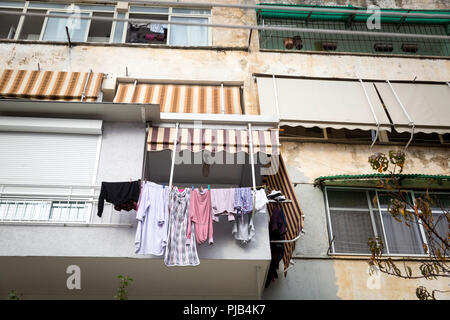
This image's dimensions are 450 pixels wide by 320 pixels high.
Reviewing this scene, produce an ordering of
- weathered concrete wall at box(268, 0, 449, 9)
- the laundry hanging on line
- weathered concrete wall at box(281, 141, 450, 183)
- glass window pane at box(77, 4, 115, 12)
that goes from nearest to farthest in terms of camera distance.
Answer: the laundry hanging on line
weathered concrete wall at box(281, 141, 450, 183)
glass window pane at box(77, 4, 115, 12)
weathered concrete wall at box(268, 0, 449, 9)

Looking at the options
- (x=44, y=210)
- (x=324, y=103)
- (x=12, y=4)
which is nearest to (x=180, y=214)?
(x=44, y=210)

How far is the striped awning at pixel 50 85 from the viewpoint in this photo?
12.1 meters

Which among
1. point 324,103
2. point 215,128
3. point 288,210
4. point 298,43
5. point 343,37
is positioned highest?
point 343,37

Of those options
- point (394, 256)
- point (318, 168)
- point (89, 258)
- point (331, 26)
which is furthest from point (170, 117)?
point (331, 26)

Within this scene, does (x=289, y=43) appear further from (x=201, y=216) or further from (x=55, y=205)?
(x=55, y=205)

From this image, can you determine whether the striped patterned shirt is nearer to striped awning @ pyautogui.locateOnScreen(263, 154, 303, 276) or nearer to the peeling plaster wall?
striped awning @ pyautogui.locateOnScreen(263, 154, 303, 276)

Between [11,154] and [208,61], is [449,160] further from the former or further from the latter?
[11,154]

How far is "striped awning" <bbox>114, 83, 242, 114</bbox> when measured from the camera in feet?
40.2

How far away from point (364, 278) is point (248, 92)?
6.54m

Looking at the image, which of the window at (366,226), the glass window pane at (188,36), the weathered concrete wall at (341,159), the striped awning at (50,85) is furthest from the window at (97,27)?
the window at (366,226)

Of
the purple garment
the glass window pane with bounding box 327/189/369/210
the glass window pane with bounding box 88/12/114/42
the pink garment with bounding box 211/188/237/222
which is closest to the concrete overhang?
the pink garment with bounding box 211/188/237/222

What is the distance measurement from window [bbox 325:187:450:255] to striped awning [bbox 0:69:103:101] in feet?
25.0

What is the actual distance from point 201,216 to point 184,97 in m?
5.42

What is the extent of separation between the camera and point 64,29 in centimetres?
1428
